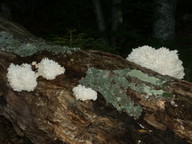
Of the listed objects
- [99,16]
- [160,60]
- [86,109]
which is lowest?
[86,109]

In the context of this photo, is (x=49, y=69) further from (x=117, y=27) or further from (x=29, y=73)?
(x=117, y=27)

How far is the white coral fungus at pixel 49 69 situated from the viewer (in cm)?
375

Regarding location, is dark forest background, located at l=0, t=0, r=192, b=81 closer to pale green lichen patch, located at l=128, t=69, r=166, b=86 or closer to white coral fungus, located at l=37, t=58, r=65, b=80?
white coral fungus, located at l=37, t=58, r=65, b=80

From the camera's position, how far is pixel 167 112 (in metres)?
3.46

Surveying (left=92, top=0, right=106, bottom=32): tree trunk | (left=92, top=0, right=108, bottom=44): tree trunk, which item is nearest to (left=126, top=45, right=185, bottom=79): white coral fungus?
(left=92, top=0, right=108, bottom=44): tree trunk

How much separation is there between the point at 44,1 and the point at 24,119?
18365mm

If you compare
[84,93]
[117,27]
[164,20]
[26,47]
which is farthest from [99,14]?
[84,93]

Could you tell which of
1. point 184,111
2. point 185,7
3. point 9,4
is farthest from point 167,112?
point 9,4

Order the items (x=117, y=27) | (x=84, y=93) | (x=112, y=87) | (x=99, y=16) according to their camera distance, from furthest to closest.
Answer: (x=99, y=16), (x=117, y=27), (x=112, y=87), (x=84, y=93)

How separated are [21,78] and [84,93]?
35.3 inches

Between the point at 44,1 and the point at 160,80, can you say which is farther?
the point at 44,1

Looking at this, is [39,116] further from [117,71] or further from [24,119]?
→ [117,71]

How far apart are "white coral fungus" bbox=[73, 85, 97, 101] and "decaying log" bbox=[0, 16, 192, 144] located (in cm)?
8

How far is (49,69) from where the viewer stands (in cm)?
375
